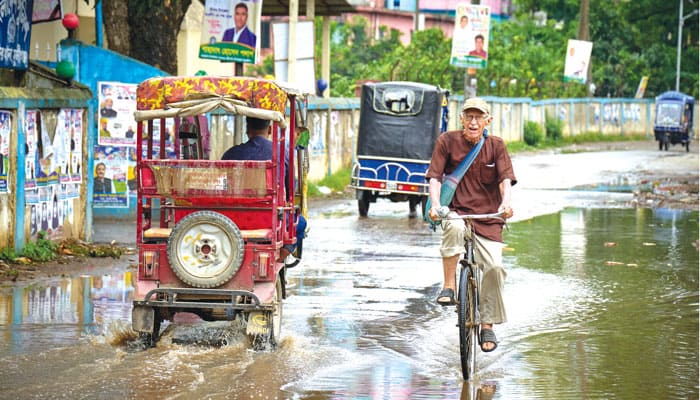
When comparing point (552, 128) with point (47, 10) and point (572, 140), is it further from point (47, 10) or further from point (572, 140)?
point (47, 10)

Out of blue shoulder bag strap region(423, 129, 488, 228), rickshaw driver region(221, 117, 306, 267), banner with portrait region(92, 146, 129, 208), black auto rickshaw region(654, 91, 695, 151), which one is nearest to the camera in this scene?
blue shoulder bag strap region(423, 129, 488, 228)

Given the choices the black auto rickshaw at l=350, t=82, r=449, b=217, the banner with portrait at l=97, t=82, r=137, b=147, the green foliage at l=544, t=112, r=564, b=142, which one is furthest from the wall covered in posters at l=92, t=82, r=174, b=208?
the green foliage at l=544, t=112, r=564, b=142

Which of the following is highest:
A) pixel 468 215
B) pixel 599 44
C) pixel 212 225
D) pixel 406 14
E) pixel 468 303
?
pixel 406 14

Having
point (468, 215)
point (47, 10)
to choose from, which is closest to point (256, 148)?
point (468, 215)

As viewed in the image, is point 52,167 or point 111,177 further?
point 111,177

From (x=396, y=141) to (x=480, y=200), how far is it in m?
12.7

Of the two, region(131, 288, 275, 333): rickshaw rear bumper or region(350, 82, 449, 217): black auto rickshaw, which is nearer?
region(131, 288, 275, 333): rickshaw rear bumper

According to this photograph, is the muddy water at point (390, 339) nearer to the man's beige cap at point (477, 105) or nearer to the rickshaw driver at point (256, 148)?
the rickshaw driver at point (256, 148)

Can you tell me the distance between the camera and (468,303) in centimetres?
830

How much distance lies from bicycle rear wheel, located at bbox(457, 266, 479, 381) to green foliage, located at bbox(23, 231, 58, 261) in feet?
21.3

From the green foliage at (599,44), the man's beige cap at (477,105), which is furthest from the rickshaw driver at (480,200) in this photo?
the green foliage at (599,44)

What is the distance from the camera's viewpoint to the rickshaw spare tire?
8.72m

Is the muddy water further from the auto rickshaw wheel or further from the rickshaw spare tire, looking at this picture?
the auto rickshaw wheel

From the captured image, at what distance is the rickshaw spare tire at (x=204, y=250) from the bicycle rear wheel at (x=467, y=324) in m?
1.68
